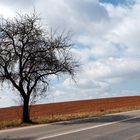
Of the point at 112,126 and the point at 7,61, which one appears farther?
the point at 7,61

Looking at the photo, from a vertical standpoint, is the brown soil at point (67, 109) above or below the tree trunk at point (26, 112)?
above

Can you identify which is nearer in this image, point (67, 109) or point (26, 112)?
point (26, 112)

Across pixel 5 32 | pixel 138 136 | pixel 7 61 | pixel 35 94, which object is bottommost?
pixel 138 136

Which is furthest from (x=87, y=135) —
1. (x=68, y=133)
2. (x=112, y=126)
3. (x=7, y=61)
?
(x=7, y=61)

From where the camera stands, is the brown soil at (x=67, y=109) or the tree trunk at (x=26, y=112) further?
the brown soil at (x=67, y=109)

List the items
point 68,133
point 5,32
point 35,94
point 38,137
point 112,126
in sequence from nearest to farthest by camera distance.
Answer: point 38,137
point 68,133
point 112,126
point 5,32
point 35,94

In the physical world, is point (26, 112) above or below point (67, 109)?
below

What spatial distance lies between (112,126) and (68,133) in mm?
3848

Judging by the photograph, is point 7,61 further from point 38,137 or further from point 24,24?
point 38,137

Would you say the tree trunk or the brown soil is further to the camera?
the brown soil

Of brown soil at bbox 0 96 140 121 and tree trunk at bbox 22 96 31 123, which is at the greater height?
brown soil at bbox 0 96 140 121

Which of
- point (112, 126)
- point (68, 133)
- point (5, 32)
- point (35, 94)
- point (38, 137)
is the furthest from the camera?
point (35, 94)

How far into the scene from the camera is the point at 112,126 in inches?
853

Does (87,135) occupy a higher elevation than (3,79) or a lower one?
lower
